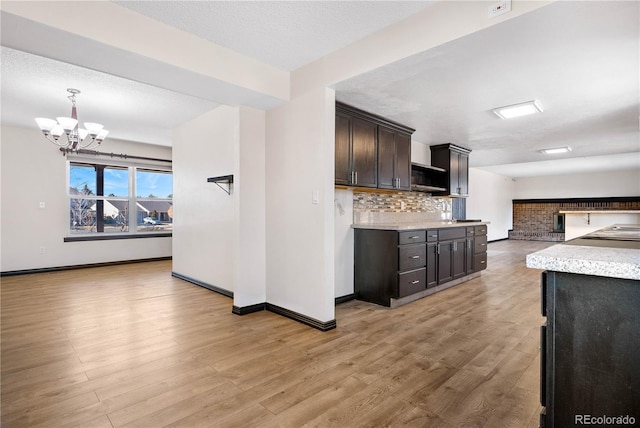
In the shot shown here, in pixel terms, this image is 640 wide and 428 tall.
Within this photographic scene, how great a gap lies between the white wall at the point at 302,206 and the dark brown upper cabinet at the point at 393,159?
4.14 ft

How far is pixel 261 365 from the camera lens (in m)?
2.36

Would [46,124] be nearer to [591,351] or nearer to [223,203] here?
[223,203]

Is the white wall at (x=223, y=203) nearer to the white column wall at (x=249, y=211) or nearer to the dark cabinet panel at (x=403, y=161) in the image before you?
the white column wall at (x=249, y=211)

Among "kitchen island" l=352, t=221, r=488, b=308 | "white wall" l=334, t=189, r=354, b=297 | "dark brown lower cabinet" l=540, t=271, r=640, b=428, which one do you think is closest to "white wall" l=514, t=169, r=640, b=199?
"kitchen island" l=352, t=221, r=488, b=308

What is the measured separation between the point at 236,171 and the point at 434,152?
152 inches

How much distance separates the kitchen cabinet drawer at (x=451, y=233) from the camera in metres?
4.45

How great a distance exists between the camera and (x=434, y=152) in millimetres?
5902

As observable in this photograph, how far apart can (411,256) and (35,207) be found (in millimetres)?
6508

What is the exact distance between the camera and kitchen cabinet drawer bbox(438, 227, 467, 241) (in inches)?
175

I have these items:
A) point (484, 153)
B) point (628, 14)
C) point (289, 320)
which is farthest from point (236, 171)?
point (484, 153)

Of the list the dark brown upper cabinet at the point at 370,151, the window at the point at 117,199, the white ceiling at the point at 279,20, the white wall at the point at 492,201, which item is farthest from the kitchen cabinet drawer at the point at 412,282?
the white wall at the point at 492,201

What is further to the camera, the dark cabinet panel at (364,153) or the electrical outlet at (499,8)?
the dark cabinet panel at (364,153)

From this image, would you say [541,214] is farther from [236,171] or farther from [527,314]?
[236,171]

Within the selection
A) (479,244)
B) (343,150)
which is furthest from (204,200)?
(479,244)
